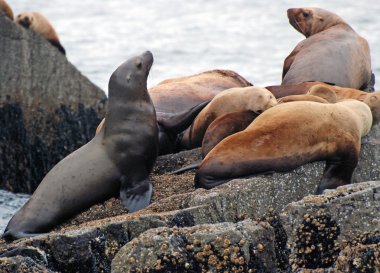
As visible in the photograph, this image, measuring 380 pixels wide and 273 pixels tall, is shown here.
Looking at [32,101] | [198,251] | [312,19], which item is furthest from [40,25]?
[198,251]

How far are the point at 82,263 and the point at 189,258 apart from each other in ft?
2.82

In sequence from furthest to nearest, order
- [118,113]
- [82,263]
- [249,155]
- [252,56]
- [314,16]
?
[252,56], [314,16], [118,113], [249,155], [82,263]

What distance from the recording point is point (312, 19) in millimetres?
11445

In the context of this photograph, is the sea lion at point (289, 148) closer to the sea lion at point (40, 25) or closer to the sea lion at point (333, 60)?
the sea lion at point (333, 60)

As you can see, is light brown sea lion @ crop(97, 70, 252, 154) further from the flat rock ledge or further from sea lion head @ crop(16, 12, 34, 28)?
sea lion head @ crop(16, 12, 34, 28)

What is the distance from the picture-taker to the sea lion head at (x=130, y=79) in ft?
28.7

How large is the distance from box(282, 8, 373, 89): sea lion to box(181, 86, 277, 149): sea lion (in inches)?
64.6

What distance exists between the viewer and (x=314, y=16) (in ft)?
37.5

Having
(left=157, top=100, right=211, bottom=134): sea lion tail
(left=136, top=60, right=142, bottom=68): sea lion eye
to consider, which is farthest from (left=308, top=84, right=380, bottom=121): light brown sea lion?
(left=136, top=60, right=142, bottom=68): sea lion eye

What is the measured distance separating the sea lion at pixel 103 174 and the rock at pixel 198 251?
1.96 meters

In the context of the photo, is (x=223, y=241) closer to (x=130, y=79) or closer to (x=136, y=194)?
(x=136, y=194)

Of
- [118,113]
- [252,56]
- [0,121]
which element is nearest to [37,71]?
[0,121]

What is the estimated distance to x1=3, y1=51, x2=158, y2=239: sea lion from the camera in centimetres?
802

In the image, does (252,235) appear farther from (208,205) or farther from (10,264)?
(10,264)
